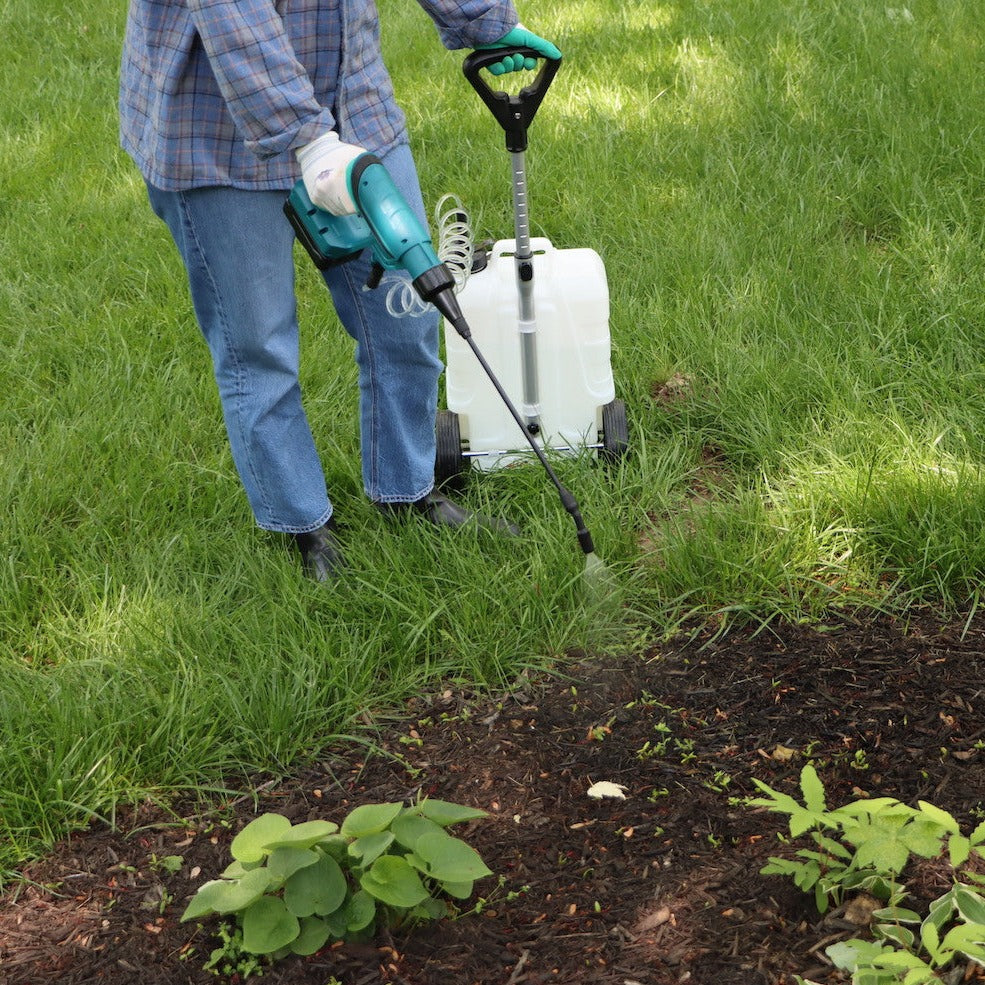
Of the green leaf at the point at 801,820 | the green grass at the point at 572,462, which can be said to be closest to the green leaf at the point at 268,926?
the green grass at the point at 572,462

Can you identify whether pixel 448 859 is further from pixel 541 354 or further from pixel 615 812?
pixel 541 354

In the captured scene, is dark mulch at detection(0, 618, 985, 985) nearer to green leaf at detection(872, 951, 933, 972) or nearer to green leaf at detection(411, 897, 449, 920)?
green leaf at detection(411, 897, 449, 920)

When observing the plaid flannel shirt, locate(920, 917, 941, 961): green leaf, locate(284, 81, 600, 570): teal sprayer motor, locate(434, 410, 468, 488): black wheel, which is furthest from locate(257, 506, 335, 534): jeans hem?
locate(920, 917, 941, 961): green leaf

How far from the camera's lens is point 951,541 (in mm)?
2488

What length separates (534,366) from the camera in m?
2.88

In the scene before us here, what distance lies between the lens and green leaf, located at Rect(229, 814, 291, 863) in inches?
69.3

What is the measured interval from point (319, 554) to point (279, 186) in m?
0.86

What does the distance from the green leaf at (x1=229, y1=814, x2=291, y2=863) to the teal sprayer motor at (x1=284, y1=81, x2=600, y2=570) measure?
816 millimetres

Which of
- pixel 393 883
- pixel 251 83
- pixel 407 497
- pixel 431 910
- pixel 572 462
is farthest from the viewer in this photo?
pixel 572 462

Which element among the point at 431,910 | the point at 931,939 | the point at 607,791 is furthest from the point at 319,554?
the point at 931,939

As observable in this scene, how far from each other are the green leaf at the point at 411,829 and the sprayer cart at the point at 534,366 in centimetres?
129

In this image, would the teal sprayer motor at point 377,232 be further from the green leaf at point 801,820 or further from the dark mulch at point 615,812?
the green leaf at point 801,820

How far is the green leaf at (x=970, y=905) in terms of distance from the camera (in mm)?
1562

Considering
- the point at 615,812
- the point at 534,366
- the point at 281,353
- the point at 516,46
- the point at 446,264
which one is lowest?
the point at 615,812
